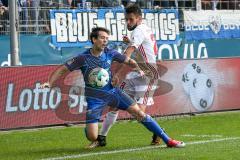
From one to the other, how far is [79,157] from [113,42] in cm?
1109

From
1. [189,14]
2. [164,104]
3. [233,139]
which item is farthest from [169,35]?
[233,139]

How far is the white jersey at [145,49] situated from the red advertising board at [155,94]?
2207 millimetres

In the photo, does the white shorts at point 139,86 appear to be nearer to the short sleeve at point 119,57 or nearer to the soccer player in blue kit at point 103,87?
the soccer player in blue kit at point 103,87

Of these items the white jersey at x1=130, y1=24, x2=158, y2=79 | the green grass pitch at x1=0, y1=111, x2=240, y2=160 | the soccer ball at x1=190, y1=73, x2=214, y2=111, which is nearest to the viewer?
the green grass pitch at x1=0, y1=111, x2=240, y2=160

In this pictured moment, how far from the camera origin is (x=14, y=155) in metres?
9.48

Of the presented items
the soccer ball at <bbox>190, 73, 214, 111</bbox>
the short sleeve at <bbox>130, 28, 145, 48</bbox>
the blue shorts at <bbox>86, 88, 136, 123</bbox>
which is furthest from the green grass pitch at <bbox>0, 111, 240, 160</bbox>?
the short sleeve at <bbox>130, 28, 145, 48</bbox>

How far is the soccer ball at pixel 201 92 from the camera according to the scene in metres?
14.9

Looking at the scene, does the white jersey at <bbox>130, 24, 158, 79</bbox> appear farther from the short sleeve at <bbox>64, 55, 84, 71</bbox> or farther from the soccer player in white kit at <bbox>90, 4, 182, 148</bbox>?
the short sleeve at <bbox>64, 55, 84, 71</bbox>

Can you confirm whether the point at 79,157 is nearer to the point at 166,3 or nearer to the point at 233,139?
the point at 233,139

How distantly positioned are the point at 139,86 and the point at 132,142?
0.86 metres

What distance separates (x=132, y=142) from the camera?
10602 mm

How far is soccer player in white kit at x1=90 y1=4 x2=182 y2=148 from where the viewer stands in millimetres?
10133

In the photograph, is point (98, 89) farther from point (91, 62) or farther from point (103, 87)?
point (91, 62)

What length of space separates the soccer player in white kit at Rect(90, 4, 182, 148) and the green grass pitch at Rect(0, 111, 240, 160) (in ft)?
1.38
